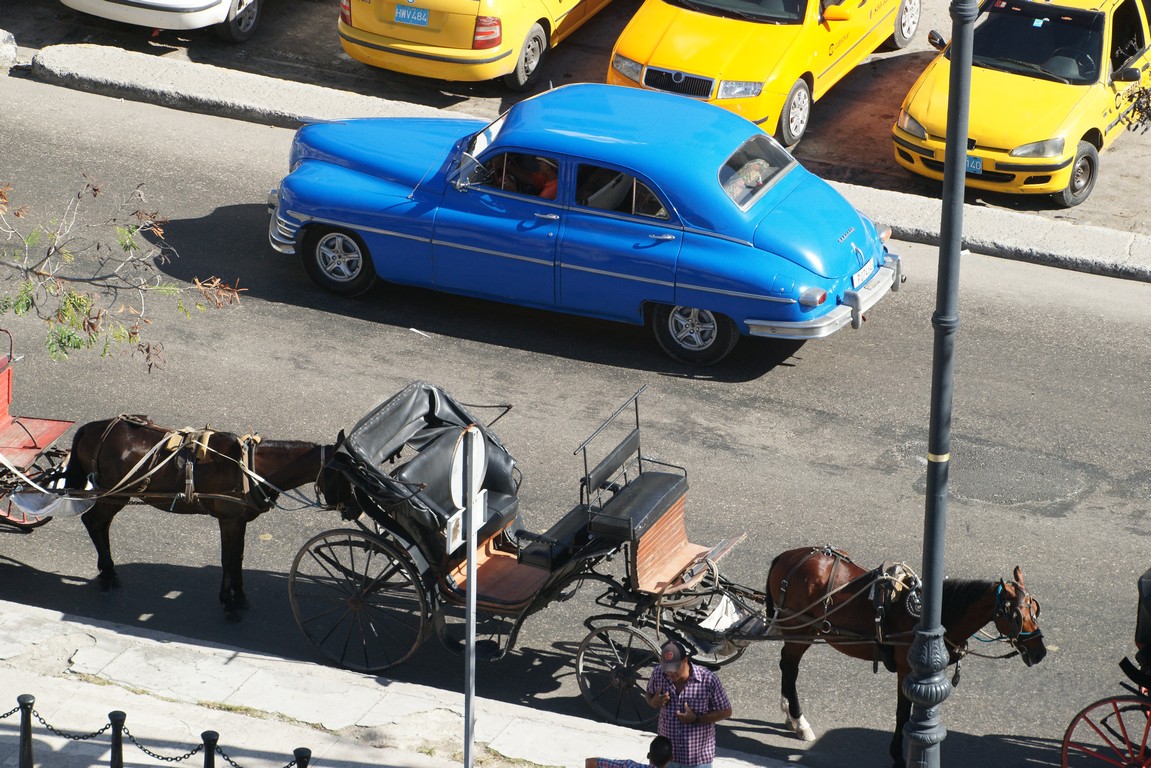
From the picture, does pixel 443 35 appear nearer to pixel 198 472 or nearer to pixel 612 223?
pixel 612 223

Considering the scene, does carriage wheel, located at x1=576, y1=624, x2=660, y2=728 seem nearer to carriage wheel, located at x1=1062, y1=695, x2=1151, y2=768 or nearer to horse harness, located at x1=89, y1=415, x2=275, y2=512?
horse harness, located at x1=89, y1=415, x2=275, y2=512

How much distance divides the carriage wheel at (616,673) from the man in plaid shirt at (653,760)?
1152 mm

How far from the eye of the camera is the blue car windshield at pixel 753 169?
40.1 feet

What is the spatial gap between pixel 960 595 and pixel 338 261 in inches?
270

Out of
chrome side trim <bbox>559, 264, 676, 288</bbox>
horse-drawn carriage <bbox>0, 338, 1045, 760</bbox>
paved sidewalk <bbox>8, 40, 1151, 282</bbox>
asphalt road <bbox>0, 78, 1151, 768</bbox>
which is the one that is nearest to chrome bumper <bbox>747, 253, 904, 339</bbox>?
asphalt road <bbox>0, 78, 1151, 768</bbox>

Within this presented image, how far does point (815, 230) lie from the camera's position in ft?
40.1

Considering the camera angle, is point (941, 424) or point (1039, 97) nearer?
point (941, 424)

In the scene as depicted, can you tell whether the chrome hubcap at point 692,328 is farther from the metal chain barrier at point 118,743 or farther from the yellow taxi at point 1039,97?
the metal chain barrier at point 118,743

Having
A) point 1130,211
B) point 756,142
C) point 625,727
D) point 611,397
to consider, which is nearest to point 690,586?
point 625,727

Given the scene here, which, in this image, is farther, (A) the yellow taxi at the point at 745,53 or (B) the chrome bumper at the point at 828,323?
(A) the yellow taxi at the point at 745,53

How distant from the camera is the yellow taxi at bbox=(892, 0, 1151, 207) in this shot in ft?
48.1

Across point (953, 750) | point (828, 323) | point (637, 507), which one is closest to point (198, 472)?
point (637, 507)

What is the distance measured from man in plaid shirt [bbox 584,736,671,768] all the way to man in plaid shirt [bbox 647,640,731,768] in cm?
13

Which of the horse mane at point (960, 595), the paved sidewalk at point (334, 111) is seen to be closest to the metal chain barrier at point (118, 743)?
the horse mane at point (960, 595)
